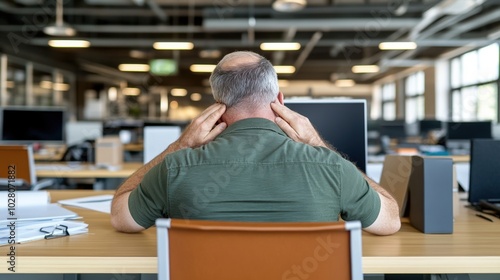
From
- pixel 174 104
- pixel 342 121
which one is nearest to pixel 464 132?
pixel 342 121

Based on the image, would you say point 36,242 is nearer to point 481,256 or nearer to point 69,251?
point 69,251

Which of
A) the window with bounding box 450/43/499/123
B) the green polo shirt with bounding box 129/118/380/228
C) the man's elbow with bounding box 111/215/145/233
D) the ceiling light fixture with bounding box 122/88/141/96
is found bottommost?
the man's elbow with bounding box 111/215/145/233

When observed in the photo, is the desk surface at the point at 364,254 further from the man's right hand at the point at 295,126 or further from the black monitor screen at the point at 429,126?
the black monitor screen at the point at 429,126

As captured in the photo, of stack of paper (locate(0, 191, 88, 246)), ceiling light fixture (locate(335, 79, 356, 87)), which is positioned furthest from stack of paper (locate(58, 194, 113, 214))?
ceiling light fixture (locate(335, 79, 356, 87))

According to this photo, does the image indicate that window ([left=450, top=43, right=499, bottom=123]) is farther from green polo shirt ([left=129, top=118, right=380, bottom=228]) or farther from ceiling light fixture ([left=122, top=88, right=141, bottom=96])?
ceiling light fixture ([left=122, top=88, right=141, bottom=96])

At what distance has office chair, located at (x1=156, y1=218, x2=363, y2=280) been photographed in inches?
33.4

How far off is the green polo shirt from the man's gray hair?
13 cm

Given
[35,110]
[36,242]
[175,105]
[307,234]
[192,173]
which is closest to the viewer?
[307,234]

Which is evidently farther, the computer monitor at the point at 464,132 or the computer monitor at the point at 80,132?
the computer monitor at the point at 464,132

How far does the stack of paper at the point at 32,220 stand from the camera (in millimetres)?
1443

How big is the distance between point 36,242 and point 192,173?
62 cm

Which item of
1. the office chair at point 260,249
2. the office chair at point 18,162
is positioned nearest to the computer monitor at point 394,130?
the office chair at point 18,162

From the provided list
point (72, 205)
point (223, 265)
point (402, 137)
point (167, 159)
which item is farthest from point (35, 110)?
point (402, 137)

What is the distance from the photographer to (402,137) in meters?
9.83
